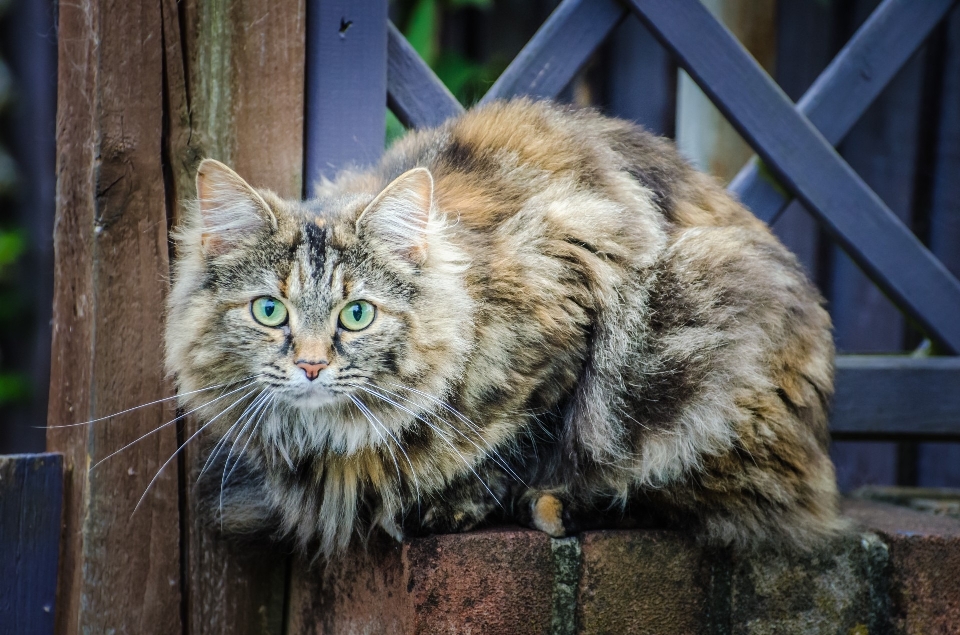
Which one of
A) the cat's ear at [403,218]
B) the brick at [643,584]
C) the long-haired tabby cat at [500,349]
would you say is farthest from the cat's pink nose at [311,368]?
the brick at [643,584]

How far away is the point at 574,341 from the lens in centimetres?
199

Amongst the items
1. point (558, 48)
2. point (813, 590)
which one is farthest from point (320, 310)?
point (813, 590)

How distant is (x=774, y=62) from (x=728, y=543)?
2.17m

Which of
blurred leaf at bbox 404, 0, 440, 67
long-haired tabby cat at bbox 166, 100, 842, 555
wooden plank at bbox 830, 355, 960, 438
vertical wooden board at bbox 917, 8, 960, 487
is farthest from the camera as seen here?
blurred leaf at bbox 404, 0, 440, 67

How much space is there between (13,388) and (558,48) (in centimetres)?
276

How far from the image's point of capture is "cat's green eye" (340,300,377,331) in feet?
5.86

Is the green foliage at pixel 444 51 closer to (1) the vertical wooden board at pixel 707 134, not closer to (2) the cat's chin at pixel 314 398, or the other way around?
(1) the vertical wooden board at pixel 707 134

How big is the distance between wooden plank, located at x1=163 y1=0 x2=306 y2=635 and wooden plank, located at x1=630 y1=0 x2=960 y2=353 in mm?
1006

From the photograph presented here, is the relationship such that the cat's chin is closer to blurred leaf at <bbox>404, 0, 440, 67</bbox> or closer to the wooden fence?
the wooden fence

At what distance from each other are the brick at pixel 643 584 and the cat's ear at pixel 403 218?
0.75 metres

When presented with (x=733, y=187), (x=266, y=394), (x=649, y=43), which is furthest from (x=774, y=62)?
(x=266, y=394)

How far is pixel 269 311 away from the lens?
5.90 ft

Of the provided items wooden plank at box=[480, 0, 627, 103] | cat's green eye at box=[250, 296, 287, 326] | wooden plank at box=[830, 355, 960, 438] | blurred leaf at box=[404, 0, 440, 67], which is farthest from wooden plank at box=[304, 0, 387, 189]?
wooden plank at box=[830, 355, 960, 438]

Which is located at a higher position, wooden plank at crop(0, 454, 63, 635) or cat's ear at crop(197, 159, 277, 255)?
cat's ear at crop(197, 159, 277, 255)
